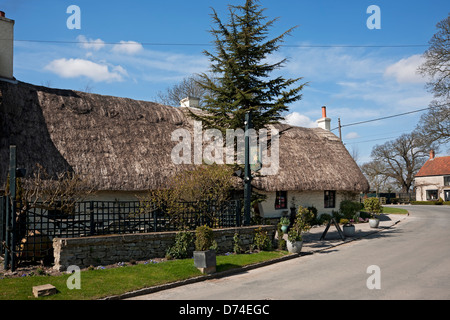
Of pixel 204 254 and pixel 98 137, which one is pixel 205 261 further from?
pixel 98 137

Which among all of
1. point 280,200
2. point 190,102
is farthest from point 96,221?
point 190,102

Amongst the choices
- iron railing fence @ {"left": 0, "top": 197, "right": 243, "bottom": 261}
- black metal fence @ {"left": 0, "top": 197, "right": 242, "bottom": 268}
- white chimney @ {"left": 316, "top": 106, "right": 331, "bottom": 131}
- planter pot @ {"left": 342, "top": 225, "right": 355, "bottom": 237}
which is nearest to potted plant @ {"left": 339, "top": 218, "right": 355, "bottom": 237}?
planter pot @ {"left": 342, "top": 225, "right": 355, "bottom": 237}

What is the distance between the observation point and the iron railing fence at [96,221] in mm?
10336

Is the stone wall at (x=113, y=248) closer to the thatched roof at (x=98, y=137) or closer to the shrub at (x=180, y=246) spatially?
the shrub at (x=180, y=246)

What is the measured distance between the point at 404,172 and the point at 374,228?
158 ft

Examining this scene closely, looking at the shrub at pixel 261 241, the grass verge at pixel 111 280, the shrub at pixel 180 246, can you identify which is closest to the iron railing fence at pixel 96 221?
the shrub at pixel 180 246
